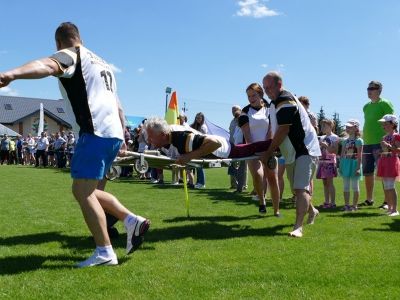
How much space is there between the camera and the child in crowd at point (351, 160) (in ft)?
29.4

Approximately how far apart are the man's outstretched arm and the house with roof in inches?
2742

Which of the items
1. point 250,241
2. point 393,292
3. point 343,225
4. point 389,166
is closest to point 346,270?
point 393,292

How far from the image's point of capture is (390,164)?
8.31 m

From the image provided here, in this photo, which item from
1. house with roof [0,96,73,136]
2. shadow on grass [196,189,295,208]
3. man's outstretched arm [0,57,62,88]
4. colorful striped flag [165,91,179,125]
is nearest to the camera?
man's outstretched arm [0,57,62,88]

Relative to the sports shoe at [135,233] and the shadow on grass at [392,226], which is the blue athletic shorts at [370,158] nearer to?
the shadow on grass at [392,226]

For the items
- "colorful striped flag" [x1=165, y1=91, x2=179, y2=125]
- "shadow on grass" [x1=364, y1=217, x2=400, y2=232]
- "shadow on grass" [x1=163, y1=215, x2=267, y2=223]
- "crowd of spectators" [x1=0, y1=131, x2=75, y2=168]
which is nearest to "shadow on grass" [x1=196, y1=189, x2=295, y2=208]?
"shadow on grass" [x1=163, y1=215, x2=267, y2=223]

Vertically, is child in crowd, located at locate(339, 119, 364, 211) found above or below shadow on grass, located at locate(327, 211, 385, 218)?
above

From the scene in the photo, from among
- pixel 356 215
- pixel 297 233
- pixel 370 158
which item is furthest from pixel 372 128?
pixel 297 233

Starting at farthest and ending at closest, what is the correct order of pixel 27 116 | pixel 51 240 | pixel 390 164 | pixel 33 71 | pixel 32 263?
1. pixel 27 116
2. pixel 390 164
3. pixel 51 240
4. pixel 32 263
5. pixel 33 71

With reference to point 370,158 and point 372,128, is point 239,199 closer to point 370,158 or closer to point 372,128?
point 370,158

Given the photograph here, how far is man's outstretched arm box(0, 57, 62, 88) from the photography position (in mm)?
3701

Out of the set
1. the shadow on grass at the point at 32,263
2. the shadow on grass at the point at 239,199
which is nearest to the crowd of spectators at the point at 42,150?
the shadow on grass at the point at 239,199

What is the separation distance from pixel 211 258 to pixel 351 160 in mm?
5009

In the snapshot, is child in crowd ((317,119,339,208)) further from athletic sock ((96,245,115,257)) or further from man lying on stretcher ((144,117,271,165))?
athletic sock ((96,245,115,257))
